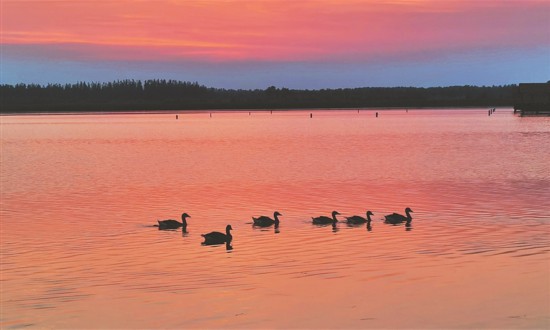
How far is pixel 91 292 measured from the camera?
48.4ft

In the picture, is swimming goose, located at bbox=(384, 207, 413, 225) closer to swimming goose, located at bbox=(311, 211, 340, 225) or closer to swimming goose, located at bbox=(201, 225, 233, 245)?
swimming goose, located at bbox=(311, 211, 340, 225)

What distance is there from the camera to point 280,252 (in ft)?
60.3

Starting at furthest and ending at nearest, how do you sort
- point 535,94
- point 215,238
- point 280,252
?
point 535,94
point 215,238
point 280,252

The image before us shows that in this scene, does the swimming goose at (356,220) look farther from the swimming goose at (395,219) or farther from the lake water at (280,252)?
the swimming goose at (395,219)

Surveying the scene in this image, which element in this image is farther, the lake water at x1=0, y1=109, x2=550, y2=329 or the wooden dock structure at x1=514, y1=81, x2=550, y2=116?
the wooden dock structure at x1=514, y1=81, x2=550, y2=116

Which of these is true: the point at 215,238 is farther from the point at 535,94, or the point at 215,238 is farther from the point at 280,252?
the point at 535,94

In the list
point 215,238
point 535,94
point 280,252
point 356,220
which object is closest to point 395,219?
point 356,220

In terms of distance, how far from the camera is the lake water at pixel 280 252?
13.1m

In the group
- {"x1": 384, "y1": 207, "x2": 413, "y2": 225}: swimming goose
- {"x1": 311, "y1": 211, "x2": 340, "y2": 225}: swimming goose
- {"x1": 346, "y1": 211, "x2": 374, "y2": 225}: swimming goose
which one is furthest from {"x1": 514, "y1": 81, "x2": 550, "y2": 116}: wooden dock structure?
{"x1": 311, "y1": 211, "x2": 340, "y2": 225}: swimming goose

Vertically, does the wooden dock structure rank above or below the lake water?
above

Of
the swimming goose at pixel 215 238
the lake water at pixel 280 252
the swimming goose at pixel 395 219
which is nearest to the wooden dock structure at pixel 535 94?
the lake water at pixel 280 252

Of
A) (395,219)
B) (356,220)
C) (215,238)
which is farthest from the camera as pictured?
(395,219)

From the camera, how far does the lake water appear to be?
516 inches

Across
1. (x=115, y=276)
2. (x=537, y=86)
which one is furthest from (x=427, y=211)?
(x=537, y=86)
